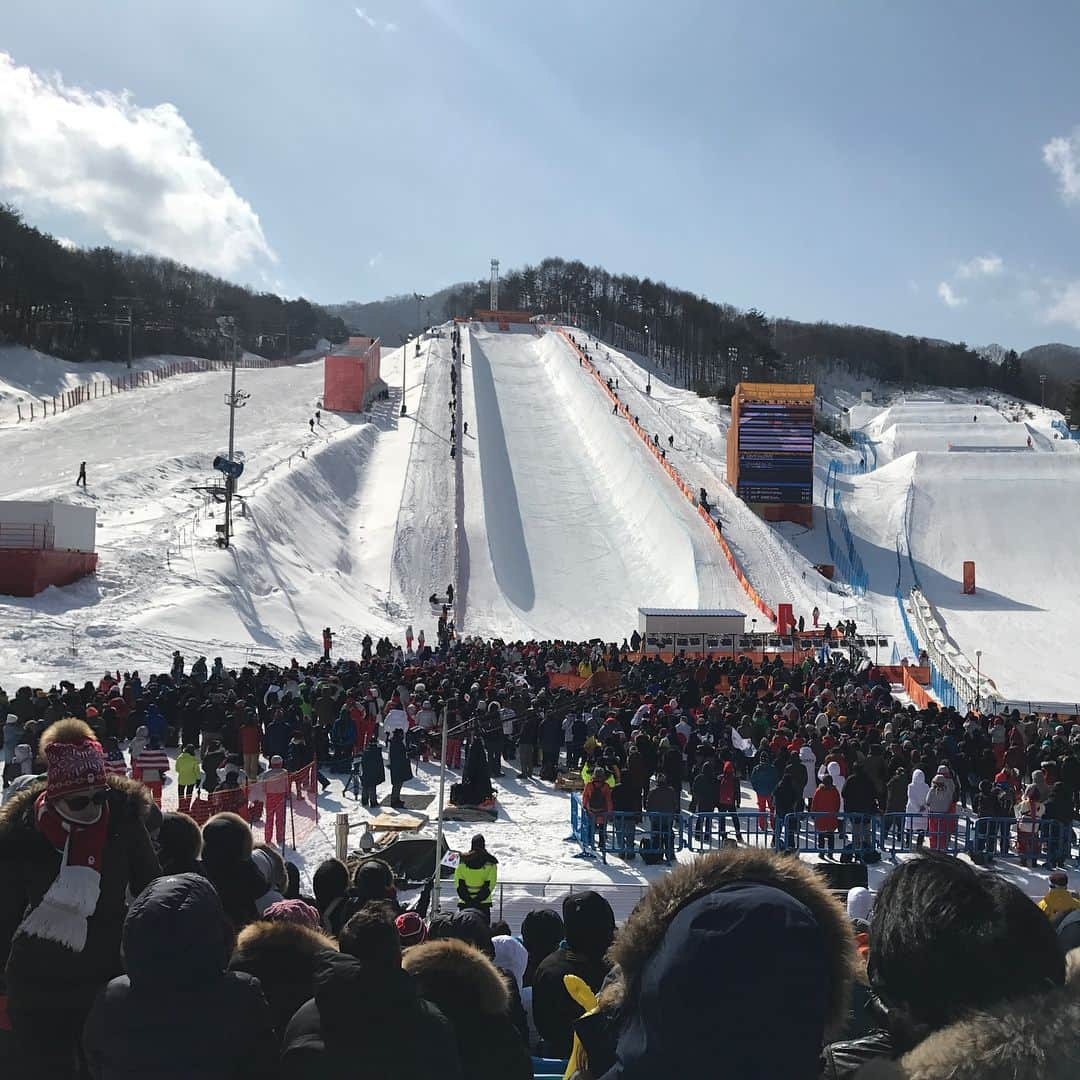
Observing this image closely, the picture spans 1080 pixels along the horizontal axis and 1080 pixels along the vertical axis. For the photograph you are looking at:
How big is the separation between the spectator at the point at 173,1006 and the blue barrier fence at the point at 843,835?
8925 millimetres

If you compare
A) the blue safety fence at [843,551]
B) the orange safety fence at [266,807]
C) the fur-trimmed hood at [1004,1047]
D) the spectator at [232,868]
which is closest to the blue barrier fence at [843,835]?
the orange safety fence at [266,807]

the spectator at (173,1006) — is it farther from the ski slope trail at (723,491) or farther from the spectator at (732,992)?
the ski slope trail at (723,491)

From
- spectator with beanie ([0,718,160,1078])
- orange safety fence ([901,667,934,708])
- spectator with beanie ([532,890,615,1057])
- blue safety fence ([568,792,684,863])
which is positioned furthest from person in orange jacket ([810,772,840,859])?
orange safety fence ([901,667,934,708])

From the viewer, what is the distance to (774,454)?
42469mm

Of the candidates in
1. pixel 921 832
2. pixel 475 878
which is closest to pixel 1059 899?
pixel 475 878

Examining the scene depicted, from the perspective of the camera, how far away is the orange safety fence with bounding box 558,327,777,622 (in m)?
33.7

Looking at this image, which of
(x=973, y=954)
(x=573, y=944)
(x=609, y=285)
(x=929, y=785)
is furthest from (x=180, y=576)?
(x=609, y=285)

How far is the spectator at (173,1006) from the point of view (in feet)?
8.46

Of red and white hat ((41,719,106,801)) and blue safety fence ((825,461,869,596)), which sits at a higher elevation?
blue safety fence ((825,461,869,596))

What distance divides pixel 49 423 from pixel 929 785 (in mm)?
48378

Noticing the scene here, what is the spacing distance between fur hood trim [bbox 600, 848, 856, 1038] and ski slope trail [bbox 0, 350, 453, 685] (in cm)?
2026

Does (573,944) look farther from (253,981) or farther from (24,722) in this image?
(24,722)

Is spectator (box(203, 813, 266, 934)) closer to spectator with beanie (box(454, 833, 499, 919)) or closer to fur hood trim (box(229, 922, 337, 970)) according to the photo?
fur hood trim (box(229, 922, 337, 970))

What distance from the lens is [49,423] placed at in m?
50.6
